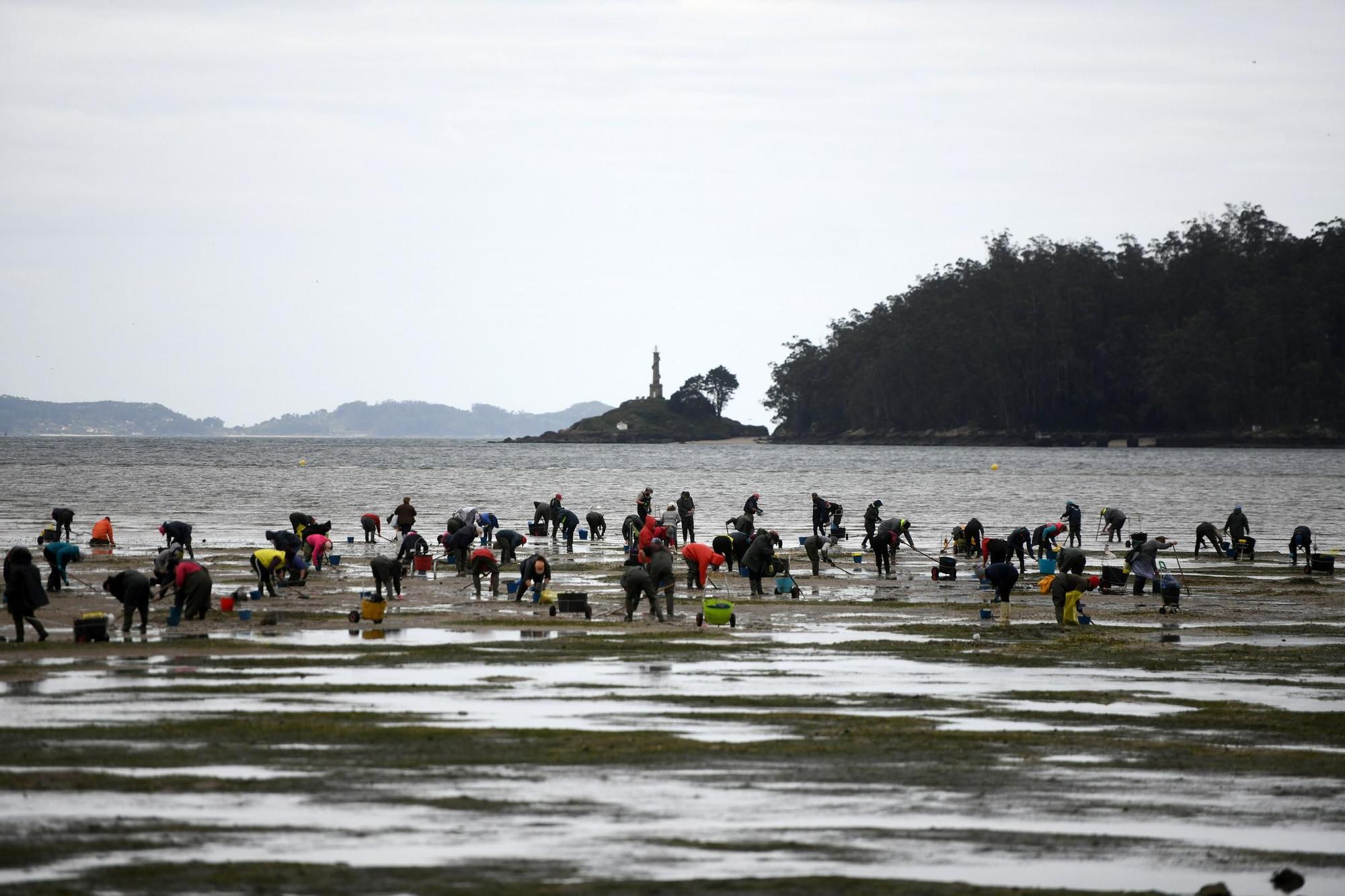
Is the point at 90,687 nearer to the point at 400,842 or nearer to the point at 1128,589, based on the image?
the point at 400,842

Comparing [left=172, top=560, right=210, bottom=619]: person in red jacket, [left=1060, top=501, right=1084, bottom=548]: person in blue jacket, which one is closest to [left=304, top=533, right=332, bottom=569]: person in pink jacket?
[left=172, top=560, right=210, bottom=619]: person in red jacket

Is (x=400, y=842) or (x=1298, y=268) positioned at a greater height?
(x=1298, y=268)

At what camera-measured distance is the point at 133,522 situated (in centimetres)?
6022

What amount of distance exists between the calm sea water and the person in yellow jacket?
16.9 metres

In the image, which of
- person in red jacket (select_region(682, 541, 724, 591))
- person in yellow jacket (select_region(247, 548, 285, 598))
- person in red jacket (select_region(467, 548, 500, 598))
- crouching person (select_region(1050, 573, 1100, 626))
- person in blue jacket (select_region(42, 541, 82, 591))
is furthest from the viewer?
person in blue jacket (select_region(42, 541, 82, 591))

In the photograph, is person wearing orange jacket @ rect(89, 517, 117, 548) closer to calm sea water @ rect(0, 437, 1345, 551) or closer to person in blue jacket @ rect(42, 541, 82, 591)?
calm sea water @ rect(0, 437, 1345, 551)

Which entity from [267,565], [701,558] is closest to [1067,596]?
[701,558]

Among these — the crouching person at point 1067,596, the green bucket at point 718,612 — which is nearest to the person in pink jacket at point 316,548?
the green bucket at point 718,612

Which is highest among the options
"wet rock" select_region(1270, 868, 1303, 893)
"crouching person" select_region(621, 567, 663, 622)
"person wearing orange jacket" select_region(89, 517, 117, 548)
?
"person wearing orange jacket" select_region(89, 517, 117, 548)

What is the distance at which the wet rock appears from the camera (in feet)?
40.1

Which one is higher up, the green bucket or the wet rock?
the green bucket

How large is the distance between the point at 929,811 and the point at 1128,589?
24326 millimetres

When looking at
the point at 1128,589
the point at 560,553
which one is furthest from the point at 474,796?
the point at 560,553

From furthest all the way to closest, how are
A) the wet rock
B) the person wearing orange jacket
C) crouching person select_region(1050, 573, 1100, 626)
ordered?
the person wearing orange jacket
crouching person select_region(1050, 573, 1100, 626)
the wet rock
